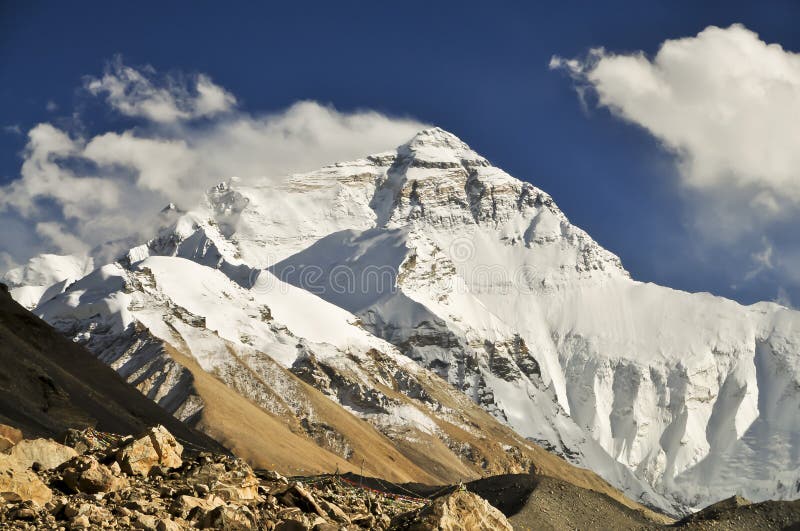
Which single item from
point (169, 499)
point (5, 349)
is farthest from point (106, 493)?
point (5, 349)

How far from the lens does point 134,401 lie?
355 feet

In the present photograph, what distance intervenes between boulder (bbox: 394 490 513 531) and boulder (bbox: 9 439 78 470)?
9.98 m

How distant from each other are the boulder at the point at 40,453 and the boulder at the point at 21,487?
9.35ft

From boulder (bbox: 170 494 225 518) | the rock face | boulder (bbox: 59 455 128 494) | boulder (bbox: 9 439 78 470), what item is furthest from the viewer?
boulder (bbox: 9 439 78 470)

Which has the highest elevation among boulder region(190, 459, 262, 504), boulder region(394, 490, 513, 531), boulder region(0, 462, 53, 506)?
boulder region(394, 490, 513, 531)

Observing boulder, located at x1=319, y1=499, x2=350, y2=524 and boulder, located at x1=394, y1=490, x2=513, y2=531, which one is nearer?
boulder, located at x1=394, y1=490, x2=513, y2=531

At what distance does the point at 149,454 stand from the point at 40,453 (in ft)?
9.93

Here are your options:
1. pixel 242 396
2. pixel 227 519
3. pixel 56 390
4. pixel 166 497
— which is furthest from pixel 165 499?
pixel 242 396

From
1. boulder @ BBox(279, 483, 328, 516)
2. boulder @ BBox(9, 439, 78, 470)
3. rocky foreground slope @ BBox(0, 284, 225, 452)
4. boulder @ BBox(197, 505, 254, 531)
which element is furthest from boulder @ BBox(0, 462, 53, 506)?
rocky foreground slope @ BBox(0, 284, 225, 452)

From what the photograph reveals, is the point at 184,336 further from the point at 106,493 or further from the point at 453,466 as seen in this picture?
the point at 106,493

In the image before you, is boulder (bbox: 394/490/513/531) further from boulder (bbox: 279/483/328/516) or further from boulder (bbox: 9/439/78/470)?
boulder (bbox: 9/439/78/470)

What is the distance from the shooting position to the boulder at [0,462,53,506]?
25984 millimetres

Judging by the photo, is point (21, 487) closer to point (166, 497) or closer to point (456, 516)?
point (166, 497)

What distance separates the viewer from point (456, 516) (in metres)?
28.8
